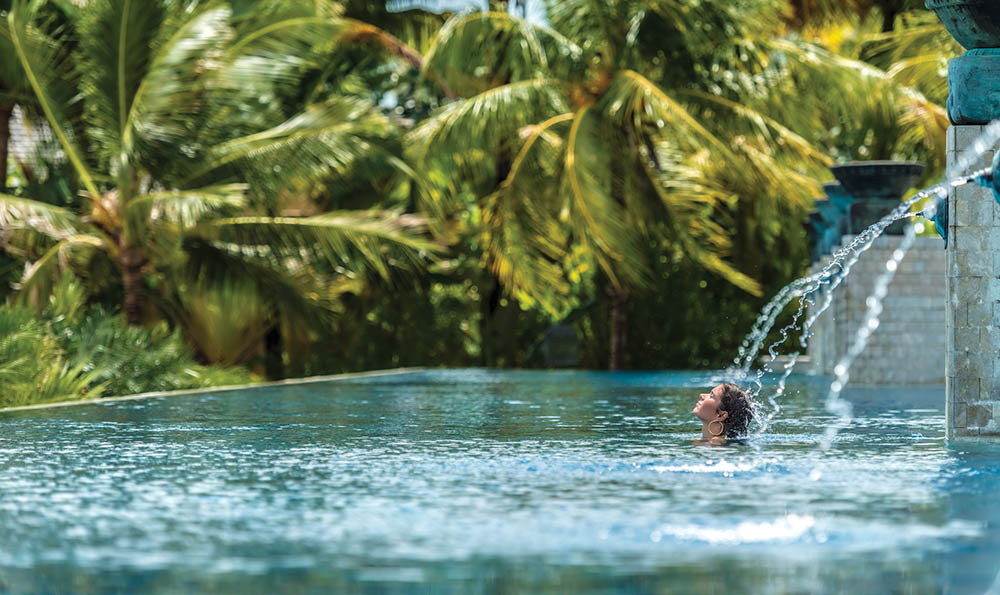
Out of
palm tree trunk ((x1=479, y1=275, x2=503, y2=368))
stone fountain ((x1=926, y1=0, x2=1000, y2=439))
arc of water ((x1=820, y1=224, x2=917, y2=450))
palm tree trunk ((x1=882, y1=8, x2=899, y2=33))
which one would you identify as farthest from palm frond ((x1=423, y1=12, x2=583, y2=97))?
stone fountain ((x1=926, y1=0, x2=1000, y2=439))

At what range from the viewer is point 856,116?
77.6 ft

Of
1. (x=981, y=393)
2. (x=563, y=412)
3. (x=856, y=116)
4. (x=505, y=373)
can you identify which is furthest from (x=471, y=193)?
(x=981, y=393)

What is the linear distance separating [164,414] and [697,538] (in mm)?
7851

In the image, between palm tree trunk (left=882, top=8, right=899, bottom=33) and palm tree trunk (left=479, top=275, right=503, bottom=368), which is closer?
palm tree trunk (left=479, top=275, right=503, bottom=368)

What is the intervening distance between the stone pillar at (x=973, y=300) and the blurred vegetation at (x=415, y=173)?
900 centimetres

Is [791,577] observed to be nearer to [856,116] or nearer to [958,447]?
[958,447]

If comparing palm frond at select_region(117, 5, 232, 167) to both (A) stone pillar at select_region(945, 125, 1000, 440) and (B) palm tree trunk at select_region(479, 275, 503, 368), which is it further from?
(A) stone pillar at select_region(945, 125, 1000, 440)

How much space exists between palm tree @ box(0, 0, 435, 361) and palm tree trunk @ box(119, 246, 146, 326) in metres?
0.02

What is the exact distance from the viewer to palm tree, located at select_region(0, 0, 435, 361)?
18.8 meters

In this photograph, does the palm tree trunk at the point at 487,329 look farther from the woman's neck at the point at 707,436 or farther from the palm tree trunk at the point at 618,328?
the woman's neck at the point at 707,436

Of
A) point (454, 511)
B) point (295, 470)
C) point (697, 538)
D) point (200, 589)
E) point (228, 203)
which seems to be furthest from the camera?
point (228, 203)

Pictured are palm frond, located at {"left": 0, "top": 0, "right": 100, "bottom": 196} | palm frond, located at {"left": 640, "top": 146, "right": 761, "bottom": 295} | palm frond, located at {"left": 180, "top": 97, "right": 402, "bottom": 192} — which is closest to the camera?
palm frond, located at {"left": 0, "top": 0, "right": 100, "bottom": 196}

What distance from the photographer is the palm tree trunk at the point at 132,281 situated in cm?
1970

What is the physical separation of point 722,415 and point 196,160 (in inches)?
460
